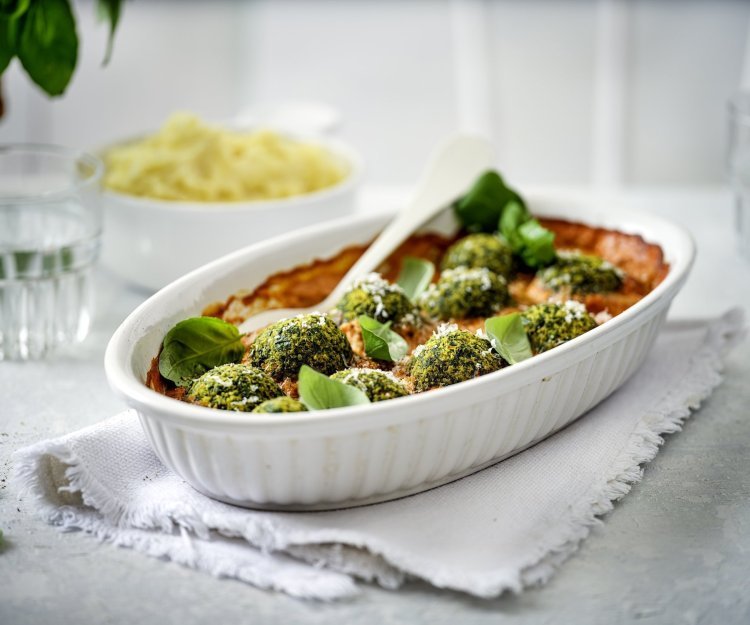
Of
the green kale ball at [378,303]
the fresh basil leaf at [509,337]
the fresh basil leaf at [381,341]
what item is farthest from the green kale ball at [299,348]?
the fresh basil leaf at [509,337]

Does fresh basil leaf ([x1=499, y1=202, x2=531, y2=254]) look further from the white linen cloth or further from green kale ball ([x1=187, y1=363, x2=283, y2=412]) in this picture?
green kale ball ([x1=187, y1=363, x2=283, y2=412])

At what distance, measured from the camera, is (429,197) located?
2574 millimetres

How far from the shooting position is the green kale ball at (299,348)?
185 centimetres

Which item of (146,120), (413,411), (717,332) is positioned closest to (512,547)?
(413,411)

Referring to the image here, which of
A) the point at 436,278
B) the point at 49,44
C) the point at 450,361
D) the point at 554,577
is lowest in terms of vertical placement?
the point at 554,577

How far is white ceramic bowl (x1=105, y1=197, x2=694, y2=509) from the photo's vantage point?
1553mm

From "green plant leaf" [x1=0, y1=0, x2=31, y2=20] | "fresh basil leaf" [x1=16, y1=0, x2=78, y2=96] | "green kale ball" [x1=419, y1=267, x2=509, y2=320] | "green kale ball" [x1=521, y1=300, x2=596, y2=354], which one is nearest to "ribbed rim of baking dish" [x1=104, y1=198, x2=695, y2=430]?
"green kale ball" [x1=521, y1=300, x2=596, y2=354]

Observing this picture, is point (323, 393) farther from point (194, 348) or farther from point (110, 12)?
point (110, 12)

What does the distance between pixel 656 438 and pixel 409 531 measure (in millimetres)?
603

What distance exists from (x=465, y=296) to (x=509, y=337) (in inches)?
10.1

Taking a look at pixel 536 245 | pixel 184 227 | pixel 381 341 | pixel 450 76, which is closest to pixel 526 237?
pixel 536 245

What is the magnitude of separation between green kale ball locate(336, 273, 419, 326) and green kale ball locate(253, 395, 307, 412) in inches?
17.9

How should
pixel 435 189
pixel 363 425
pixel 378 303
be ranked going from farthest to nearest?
pixel 435 189 → pixel 378 303 → pixel 363 425

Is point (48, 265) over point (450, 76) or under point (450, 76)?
over
